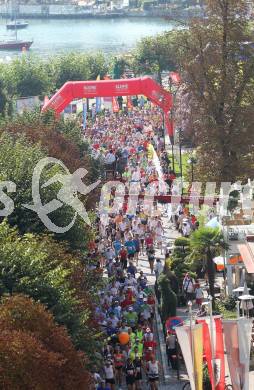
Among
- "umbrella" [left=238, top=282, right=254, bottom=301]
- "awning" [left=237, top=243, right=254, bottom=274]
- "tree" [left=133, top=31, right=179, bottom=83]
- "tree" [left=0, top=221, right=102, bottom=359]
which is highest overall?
"tree" [left=0, top=221, right=102, bottom=359]

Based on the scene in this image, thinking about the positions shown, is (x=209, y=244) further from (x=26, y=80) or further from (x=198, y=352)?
(x=26, y=80)

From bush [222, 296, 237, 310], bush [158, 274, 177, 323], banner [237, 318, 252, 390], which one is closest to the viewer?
banner [237, 318, 252, 390]

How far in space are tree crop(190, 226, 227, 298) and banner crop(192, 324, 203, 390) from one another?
8.47 metres

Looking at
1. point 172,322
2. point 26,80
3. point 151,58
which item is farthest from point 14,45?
point 172,322

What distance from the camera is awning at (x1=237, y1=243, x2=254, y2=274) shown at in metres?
29.3

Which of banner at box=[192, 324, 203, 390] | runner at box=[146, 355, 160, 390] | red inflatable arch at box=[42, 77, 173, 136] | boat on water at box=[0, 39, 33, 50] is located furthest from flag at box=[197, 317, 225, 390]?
boat on water at box=[0, 39, 33, 50]

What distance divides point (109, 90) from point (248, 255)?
987 inches

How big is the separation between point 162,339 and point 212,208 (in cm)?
995

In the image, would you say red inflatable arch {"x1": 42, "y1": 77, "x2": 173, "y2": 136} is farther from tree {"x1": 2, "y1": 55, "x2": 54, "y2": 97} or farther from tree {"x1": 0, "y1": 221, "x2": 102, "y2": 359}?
tree {"x1": 0, "y1": 221, "x2": 102, "y2": 359}

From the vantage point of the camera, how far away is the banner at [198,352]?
69.1 ft

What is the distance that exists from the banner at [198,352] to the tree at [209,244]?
27.8ft

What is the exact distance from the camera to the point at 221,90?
39844mm

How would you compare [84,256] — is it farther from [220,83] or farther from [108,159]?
[108,159]

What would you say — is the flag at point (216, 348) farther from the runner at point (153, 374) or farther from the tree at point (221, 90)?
the tree at point (221, 90)
